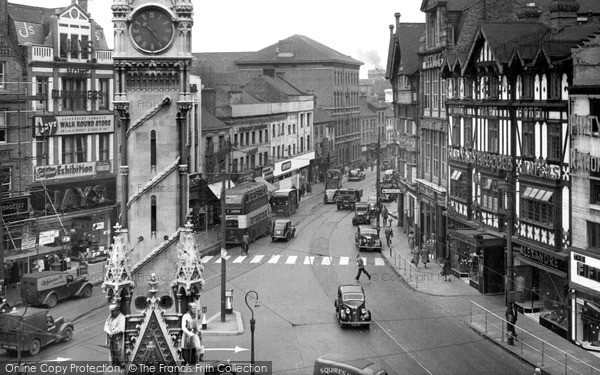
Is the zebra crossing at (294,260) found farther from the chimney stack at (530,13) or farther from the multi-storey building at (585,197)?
the multi-storey building at (585,197)

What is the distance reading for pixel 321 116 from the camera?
430 feet

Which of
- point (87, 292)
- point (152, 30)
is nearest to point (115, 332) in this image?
point (152, 30)

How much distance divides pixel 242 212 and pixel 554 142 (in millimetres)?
29857

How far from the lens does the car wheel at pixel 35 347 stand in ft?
115

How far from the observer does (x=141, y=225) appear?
2664 centimetres

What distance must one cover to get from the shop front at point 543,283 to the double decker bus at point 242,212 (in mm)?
25822

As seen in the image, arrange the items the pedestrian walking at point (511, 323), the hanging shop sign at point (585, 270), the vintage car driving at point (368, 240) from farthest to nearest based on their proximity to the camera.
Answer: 1. the vintage car driving at point (368, 240)
2. the pedestrian walking at point (511, 323)
3. the hanging shop sign at point (585, 270)

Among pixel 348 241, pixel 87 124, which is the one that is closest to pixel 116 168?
pixel 87 124

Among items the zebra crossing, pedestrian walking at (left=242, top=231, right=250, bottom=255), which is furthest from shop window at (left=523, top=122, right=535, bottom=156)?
pedestrian walking at (left=242, top=231, right=250, bottom=255)

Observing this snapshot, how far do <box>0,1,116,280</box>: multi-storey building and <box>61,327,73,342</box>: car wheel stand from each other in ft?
53.2

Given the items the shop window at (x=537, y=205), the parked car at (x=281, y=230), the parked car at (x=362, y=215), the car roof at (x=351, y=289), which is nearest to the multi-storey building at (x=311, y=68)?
the parked car at (x=362, y=215)

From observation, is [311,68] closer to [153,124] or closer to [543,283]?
[543,283]

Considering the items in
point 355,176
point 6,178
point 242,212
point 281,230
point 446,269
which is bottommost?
point 446,269

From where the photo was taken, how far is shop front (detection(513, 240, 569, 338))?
3903cm
